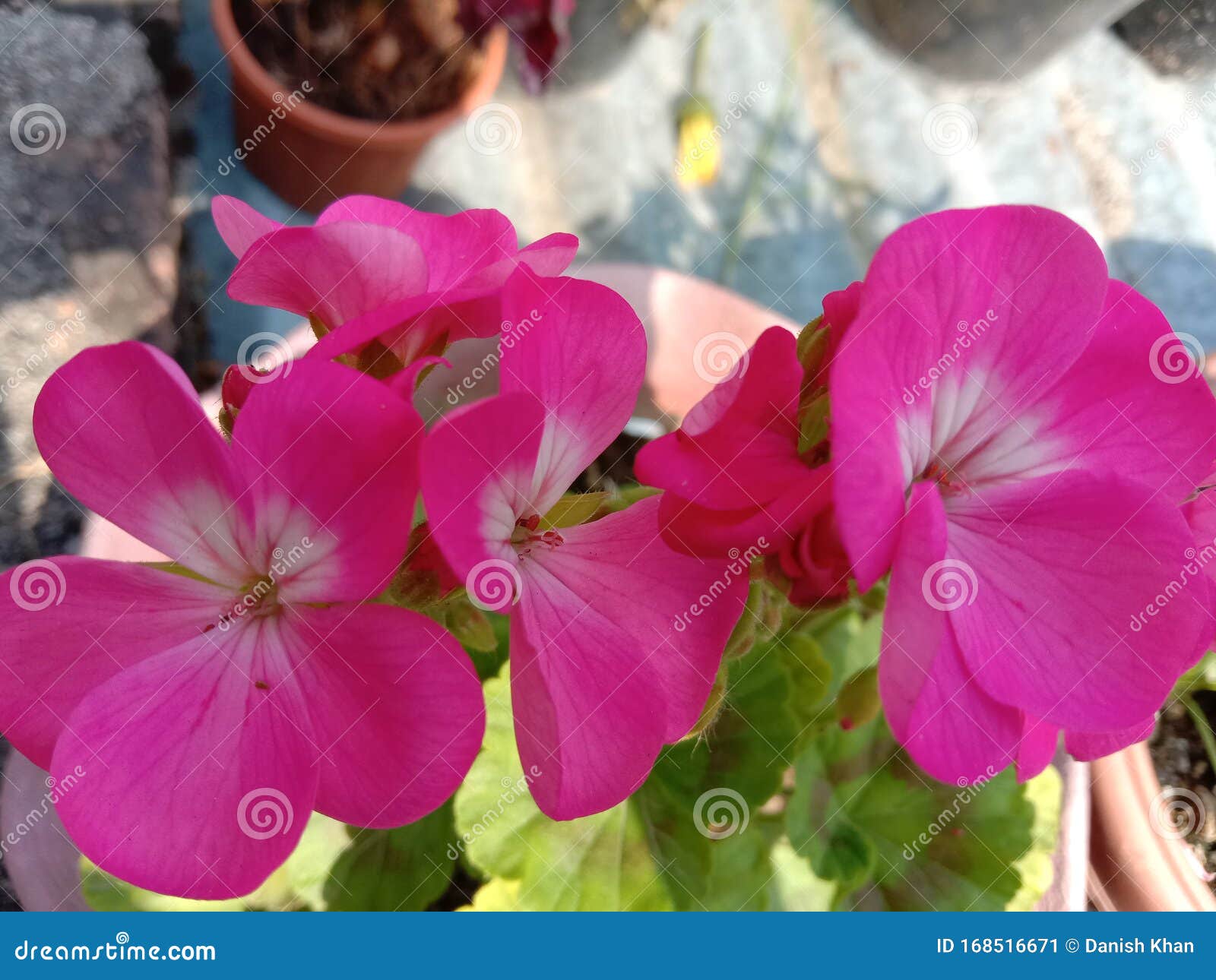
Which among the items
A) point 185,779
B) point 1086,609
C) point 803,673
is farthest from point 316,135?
point 1086,609

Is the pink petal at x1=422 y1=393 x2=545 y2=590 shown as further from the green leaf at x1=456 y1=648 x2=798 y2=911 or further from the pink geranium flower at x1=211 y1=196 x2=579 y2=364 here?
the green leaf at x1=456 y1=648 x2=798 y2=911

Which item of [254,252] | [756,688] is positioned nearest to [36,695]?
[254,252]

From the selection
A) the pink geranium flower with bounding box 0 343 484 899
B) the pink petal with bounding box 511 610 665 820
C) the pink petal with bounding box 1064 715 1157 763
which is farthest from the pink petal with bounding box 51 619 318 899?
the pink petal with bounding box 1064 715 1157 763

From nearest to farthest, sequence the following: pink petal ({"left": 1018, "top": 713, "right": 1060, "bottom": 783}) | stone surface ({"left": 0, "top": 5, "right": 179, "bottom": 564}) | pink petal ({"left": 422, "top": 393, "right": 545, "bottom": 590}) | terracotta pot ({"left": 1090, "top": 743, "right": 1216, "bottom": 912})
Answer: pink petal ({"left": 422, "top": 393, "right": 545, "bottom": 590})
pink petal ({"left": 1018, "top": 713, "right": 1060, "bottom": 783})
terracotta pot ({"left": 1090, "top": 743, "right": 1216, "bottom": 912})
stone surface ({"left": 0, "top": 5, "right": 179, "bottom": 564})

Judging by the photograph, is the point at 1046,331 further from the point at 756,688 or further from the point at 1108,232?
the point at 1108,232

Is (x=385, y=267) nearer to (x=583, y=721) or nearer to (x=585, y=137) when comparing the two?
(x=583, y=721)
